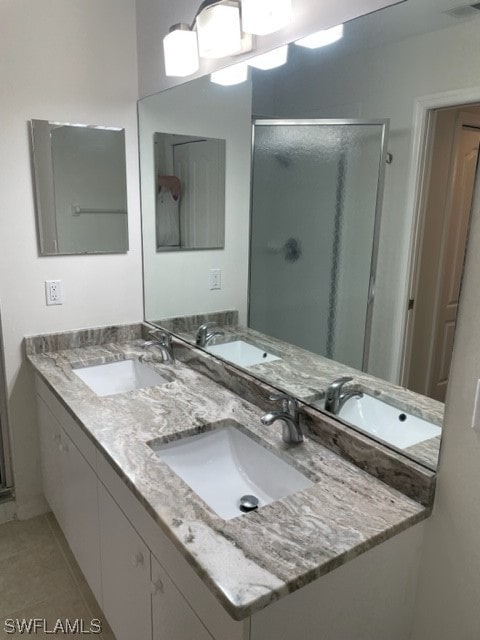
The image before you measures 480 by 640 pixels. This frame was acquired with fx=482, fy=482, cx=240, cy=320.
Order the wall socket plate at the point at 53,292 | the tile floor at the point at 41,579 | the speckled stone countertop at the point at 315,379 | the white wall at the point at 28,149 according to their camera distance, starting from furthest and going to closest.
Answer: the wall socket plate at the point at 53,292, the white wall at the point at 28,149, the tile floor at the point at 41,579, the speckled stone countertop at the point at 315,379

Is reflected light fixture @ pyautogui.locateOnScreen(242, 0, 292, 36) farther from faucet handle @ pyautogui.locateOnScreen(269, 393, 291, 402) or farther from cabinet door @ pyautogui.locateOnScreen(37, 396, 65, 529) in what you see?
cabinet door @ pyautogui.locateOnScreen(37, 396, 65, 529)

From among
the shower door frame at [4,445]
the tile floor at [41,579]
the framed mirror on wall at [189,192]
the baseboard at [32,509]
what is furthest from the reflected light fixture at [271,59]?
the baseboard at [32,509]

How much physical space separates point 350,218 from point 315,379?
53cm

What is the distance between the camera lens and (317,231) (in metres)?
1.69

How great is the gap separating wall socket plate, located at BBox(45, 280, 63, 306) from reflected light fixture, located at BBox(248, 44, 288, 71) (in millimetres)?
1294

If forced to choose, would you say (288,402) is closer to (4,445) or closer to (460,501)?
(460,501)

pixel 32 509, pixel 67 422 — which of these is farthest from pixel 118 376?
pixel 32 509

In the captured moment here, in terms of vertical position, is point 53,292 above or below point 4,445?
above

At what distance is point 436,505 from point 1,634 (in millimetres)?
1682

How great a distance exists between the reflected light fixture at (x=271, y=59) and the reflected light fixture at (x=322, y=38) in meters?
0.08

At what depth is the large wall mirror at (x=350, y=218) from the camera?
1152mm

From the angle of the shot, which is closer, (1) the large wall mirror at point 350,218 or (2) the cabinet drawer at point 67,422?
(1) the large wall mirror at point 350,218

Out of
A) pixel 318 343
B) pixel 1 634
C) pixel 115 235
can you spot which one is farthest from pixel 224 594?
pixel 115 235

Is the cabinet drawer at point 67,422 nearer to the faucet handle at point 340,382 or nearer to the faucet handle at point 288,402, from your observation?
the faucet handle at point 288,402
